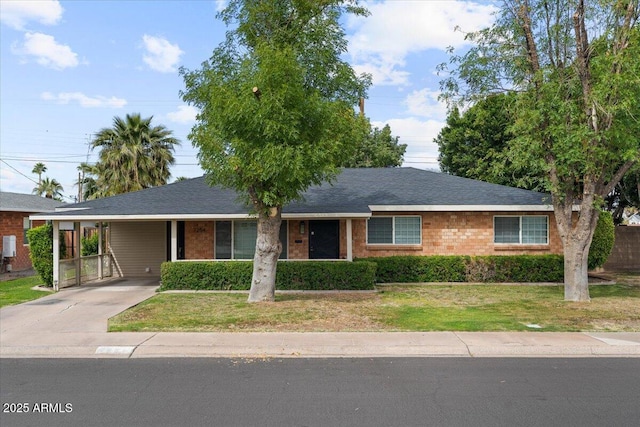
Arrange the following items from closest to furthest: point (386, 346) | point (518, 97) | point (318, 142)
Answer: point (386, 346) < point (318, 142) < point (518, 97)

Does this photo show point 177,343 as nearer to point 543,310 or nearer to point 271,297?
point 271,297

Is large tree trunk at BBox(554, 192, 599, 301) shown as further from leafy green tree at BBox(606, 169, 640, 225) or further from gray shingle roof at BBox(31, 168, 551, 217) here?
leafy green tree at BBox(606, 169, 640, 225)

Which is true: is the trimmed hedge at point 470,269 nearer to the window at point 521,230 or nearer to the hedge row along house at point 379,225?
the hedge row along house at point 379,225

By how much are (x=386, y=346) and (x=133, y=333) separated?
4751 millimetres

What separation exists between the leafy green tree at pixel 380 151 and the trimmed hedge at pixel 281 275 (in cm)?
1868

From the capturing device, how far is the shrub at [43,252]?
15.1 meters

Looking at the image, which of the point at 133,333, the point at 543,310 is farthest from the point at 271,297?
the point at 543,310

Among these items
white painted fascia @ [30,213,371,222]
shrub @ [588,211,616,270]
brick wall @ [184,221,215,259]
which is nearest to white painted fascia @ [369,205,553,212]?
white painted fascia @ [30,213,371,222]

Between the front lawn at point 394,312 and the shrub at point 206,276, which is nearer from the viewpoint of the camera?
the front lawn at point 394,312

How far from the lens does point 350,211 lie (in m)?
14.8

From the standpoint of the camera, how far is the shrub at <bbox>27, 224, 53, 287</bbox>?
596 inches

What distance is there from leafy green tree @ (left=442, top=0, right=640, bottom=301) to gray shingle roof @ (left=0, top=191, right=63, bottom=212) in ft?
66.9

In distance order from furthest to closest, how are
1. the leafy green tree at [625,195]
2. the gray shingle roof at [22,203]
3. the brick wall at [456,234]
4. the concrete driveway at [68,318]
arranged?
the gray shingle roof at [22,203] → the leafy green tree at [625,195] → the brick wall at [456,234] → the concrete driveway at [68,318]

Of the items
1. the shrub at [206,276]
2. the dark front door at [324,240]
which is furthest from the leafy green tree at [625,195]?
the shrub at [206,276]
